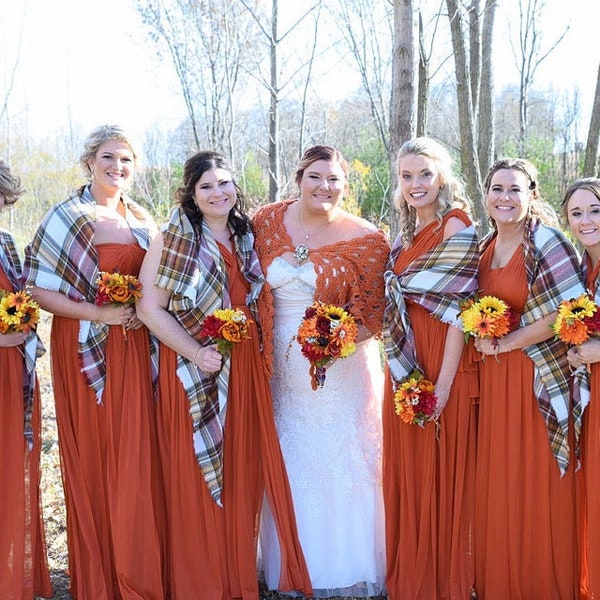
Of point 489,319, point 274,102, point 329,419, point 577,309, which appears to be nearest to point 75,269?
point 329,419

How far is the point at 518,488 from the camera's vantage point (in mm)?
3914

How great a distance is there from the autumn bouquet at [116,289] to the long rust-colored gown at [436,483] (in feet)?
4.81

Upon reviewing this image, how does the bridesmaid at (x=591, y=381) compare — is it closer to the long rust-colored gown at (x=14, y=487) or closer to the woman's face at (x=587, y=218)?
the woman's face at (x=587, y=218)

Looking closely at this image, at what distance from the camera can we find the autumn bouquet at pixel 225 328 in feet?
12.6

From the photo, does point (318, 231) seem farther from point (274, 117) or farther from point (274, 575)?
point (274, 117)

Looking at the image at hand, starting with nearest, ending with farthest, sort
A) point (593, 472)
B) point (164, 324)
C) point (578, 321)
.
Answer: point (578, 321) → point (593, 472) → point (164, 324)

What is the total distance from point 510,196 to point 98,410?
2.52 metres

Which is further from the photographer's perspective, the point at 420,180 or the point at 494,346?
the point at 420,180

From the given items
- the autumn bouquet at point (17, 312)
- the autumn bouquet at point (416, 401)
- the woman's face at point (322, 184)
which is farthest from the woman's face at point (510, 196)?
the autumn bouquet at point (17, 312)

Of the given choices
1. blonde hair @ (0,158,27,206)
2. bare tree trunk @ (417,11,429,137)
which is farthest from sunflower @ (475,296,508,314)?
bare tree trunk @ (417,11,429,137)

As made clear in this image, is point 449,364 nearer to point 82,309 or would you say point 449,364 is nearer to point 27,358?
point 82,309

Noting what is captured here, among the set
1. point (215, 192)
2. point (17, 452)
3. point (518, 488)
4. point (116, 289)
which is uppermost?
point (215, 192)

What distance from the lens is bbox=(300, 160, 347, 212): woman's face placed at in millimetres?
4211

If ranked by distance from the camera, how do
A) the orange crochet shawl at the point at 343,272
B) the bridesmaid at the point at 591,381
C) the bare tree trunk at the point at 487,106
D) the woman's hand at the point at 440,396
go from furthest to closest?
the bare tree trunk at the point at 487,106 → the orange crochet shawl at the point at 343,272 → the woman's hand at the point at 440,396 → the bridesmaid at the point at 591,381
